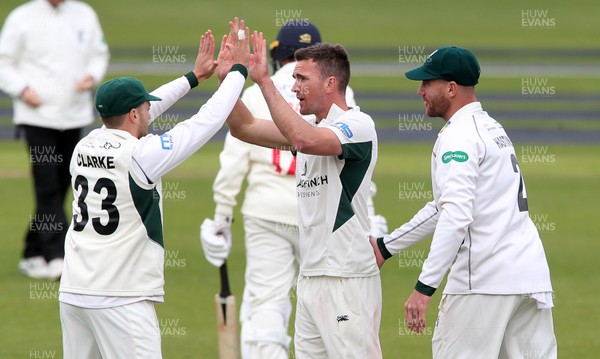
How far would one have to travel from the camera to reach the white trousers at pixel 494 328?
6371mm

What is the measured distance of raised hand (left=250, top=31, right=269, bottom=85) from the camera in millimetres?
6562

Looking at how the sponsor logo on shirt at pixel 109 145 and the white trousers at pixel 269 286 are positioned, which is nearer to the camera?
the sponsor logo on shirt at pixel 109 145

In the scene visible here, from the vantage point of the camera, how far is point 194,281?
11.9 m

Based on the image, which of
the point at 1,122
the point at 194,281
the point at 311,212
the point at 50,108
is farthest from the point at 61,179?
the point at 1,122

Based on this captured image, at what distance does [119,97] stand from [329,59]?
1.27 m

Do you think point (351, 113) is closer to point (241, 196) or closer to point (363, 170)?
point (363, 170)

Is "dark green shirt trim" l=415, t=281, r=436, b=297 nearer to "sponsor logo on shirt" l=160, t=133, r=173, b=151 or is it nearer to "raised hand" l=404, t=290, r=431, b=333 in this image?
"raised hand" l=404, t=290, r=431, b=333
